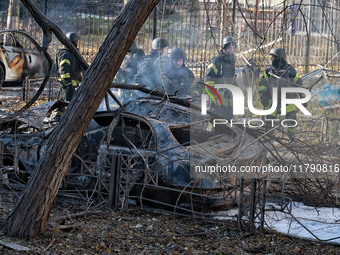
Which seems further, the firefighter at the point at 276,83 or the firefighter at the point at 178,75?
the firefighter at the point at 178,75

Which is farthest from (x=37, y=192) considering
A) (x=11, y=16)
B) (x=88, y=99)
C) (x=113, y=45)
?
(x=11, y=16)

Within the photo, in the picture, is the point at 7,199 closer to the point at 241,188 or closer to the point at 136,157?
the point at 136,157

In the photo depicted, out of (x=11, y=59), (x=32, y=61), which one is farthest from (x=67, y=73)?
(x=32, y=61)

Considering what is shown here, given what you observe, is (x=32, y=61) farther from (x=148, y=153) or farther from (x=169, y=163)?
(x=169, y=163)

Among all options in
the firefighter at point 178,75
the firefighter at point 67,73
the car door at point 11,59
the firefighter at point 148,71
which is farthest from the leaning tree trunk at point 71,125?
the car door at point 11,59

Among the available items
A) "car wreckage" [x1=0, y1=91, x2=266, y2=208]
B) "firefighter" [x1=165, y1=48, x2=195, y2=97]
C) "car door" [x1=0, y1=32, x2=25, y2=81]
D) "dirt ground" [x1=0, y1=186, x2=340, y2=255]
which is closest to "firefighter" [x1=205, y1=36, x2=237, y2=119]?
"firefighter" [x1=165, y1=48, x2=195, y2=97]

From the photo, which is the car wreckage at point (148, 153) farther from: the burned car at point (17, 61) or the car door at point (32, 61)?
the car door at point (32, 61)

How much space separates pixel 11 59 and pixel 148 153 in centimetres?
917

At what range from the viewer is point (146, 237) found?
18.3 ft

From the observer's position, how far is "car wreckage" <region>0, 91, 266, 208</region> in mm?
6145

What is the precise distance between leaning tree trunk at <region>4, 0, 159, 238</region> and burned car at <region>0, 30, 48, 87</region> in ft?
30.8

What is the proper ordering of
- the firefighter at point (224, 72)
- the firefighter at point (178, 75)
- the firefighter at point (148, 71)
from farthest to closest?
the firefighter at point (178, 75) < the firefighter at point (148, 71) < the firefighter at point (224, 72)

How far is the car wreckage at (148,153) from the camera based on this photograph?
6.14 meters

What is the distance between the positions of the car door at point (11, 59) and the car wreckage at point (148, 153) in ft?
22.0
